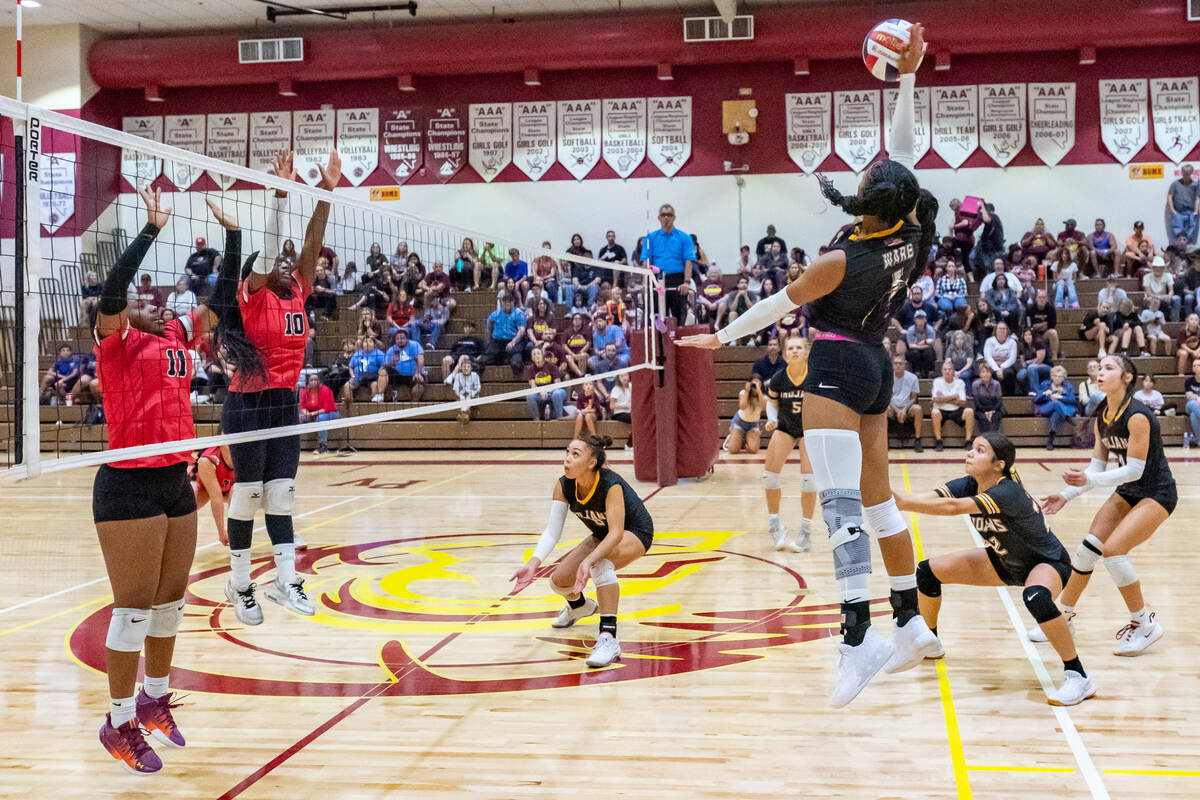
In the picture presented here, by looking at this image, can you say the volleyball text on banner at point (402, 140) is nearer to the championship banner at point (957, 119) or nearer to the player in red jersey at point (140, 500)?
the championship banner at point (957, 119)

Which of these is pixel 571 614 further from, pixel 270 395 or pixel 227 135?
pixel 227 135

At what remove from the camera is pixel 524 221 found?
20938 mm

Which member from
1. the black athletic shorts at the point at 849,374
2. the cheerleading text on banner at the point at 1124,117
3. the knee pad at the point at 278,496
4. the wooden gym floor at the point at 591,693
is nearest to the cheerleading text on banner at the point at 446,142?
the cheerleading text on banner at the point at 1124,117

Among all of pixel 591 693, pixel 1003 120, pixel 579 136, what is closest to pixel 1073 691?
pixel 591 693

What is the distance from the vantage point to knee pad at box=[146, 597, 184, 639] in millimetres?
4012

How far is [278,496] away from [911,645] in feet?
10.8

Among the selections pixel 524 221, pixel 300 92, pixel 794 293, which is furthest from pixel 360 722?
pixel 300 92

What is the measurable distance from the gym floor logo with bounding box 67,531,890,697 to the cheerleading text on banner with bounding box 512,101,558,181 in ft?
46.0

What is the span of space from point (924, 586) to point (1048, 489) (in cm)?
662

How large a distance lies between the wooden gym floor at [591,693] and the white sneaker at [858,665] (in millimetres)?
304

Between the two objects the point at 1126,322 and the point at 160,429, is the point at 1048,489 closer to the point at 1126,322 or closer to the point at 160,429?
the point at 1126,322

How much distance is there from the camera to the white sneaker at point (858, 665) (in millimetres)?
3721

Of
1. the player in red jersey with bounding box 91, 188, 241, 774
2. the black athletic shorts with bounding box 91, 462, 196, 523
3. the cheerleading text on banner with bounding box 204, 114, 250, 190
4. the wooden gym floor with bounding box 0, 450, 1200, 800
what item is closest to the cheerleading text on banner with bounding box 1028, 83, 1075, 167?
the wooden gym floor with bounding box 0, 450, 1200, 800

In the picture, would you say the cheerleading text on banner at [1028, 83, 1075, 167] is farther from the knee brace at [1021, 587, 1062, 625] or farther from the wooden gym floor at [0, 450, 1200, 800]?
the knee brace at [1021, 587, 1062, 625]
